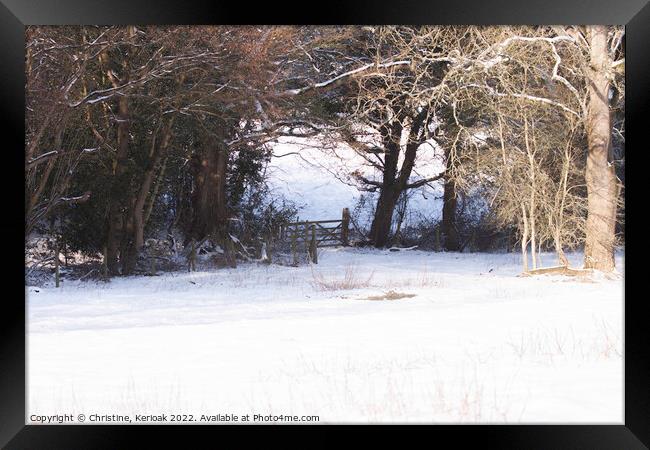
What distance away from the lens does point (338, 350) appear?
760 centimetres

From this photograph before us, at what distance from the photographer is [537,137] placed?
48.8 ft

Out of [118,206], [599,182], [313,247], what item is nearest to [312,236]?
[313,247]

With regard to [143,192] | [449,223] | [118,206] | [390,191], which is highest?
[390,191]

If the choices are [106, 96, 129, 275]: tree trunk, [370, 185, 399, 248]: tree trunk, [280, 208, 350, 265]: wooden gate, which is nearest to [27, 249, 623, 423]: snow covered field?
[106, 96, 129, 275]: tree trunk

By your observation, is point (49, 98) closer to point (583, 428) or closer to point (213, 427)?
point (213, 427)

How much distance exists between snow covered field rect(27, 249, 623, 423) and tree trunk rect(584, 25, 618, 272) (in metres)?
0.78

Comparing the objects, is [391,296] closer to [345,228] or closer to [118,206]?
[118,206]

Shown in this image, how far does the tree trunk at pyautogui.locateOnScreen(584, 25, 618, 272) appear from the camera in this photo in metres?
13.7

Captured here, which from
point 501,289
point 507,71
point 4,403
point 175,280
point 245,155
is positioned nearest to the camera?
point 4,403

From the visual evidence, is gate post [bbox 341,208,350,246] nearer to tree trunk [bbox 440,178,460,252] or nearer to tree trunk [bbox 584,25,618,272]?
tree trunk [bbox 440,178,460,252]

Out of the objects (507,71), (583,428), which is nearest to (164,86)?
(507,71)
